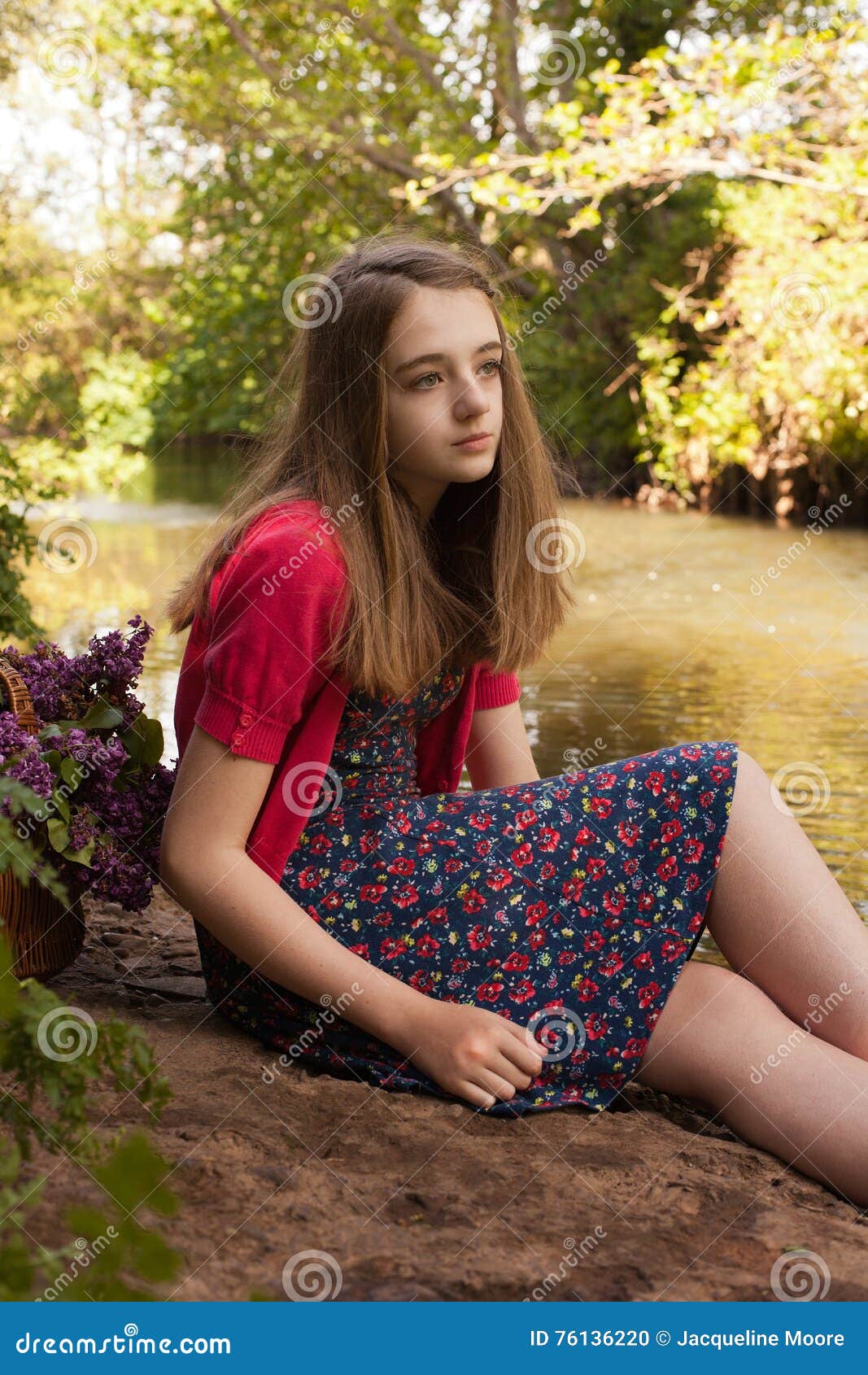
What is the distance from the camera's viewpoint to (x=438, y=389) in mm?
2205

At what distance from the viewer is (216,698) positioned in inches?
79.0

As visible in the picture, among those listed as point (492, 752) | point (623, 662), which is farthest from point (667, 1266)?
point (623, 662)

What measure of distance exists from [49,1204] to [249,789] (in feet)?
2.12

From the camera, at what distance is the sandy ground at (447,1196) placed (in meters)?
1.54

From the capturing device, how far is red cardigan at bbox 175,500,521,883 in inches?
78.7
